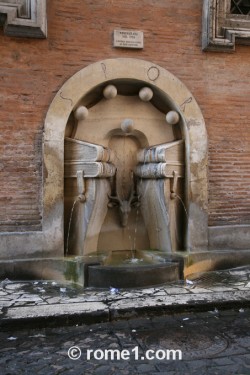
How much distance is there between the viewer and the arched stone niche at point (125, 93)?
18.3 feet

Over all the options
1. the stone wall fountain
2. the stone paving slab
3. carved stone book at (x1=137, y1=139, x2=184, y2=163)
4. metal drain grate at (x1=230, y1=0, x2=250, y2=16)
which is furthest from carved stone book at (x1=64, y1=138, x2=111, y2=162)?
metal drain grate at (x1=230, y1=0, x2=250, y2=16)

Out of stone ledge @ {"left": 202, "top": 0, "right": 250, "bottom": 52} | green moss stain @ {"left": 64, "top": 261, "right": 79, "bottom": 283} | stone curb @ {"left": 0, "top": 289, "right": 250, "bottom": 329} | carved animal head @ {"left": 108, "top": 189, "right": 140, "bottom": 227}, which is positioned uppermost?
stone ledge @ {"left": 202, "top": 0, "right": 250, "bottom": 52}

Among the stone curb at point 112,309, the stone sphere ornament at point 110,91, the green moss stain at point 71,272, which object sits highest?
the stone sphere ornament at point 110,91

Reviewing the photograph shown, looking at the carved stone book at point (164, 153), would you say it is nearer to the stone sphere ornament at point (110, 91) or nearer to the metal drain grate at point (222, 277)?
the stone sphere ornament at point (110, 91)

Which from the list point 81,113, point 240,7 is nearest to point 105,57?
point 81,113

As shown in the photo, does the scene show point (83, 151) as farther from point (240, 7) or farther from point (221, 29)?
point (240, 7)

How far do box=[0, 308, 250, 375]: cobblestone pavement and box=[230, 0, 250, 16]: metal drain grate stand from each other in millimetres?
4846

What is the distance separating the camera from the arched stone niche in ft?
18.3

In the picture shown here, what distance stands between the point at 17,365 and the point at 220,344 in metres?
1.69

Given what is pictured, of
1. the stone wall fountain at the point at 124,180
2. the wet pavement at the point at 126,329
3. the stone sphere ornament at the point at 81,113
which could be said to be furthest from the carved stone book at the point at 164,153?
→ the wet pavement at the point at 126,329

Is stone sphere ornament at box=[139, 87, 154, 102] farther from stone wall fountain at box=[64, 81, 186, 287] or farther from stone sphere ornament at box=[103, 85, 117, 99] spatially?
stone sphere ornament at box=[103, 85, 117, 99]

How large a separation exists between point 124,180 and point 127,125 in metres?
0.99

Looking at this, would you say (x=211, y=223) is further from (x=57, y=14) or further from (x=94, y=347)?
(x=57, y=14)

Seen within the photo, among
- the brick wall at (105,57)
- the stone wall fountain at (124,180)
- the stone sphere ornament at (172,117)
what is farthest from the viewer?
the stone sphere ornament at (172,117)
